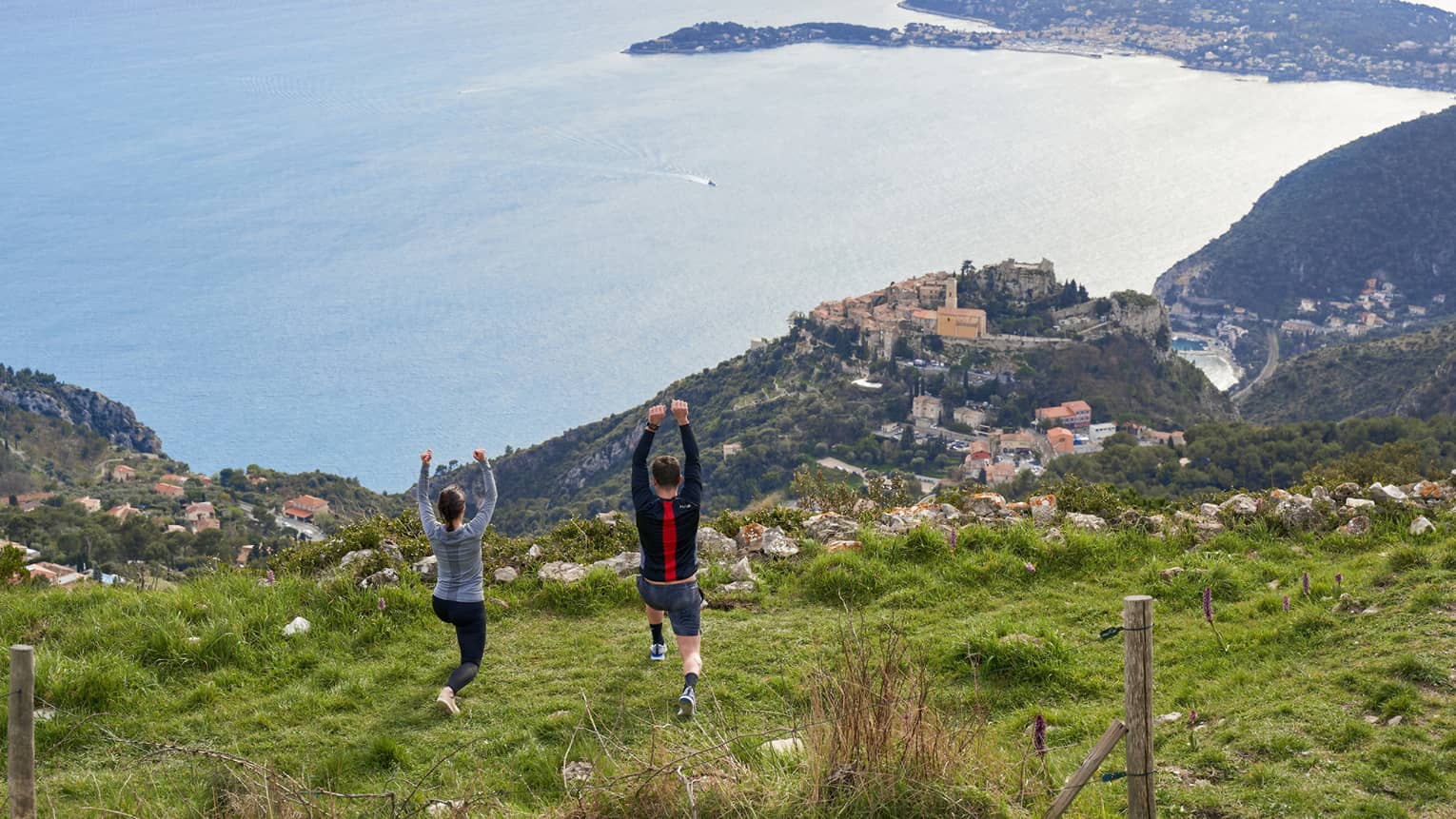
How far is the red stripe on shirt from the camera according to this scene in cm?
563

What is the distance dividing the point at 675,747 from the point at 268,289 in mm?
94486

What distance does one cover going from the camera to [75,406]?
186 feet

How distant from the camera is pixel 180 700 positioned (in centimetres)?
598

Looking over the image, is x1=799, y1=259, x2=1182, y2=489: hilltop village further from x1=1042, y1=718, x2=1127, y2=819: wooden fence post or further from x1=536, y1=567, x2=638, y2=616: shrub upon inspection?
x1=1042, y1=718, x2=1127, y2=819: wooden fence post

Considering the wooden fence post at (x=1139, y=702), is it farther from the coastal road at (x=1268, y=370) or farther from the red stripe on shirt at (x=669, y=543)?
the coastal road at (x=1268, y=370)

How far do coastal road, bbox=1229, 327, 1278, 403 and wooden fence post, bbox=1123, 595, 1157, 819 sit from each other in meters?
63.2

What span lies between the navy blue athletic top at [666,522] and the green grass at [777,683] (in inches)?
24.9

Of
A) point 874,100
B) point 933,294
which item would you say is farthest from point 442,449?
point 874,100

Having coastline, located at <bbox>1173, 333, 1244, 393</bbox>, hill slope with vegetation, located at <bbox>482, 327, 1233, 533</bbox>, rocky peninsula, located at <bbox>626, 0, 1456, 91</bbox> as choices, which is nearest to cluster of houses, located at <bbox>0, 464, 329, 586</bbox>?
hill slope with vegetation, located at <bbox>482, 327, 1233, 533</bbox>

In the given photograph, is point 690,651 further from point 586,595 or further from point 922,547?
point 922,547

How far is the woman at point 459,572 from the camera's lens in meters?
5.69

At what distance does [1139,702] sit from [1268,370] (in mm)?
76779

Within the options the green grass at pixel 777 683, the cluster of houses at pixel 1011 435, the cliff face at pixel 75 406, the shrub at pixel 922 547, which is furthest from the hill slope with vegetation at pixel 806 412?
the green grass at pixel 777 683

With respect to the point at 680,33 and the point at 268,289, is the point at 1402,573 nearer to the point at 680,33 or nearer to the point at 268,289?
Answer: the point at 268,289
